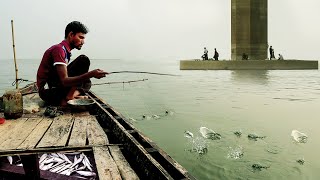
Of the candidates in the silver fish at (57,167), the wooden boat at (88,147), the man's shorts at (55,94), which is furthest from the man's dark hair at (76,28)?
the silver fish at (57,167)

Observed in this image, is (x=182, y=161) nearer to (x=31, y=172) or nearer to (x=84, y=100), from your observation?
(x=84, y=100)

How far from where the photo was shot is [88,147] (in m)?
3.67

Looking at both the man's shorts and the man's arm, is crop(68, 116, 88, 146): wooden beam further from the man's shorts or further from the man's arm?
the man's shorts

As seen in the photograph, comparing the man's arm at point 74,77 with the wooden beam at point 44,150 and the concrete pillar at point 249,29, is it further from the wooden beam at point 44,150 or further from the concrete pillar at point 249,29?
the concrete pillar at point 249,29

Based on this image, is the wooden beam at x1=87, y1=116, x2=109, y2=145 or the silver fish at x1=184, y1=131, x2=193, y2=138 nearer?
the wooden beam at x1=87, y1=116, x2=109, y2=145

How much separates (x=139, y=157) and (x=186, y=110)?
12387mm

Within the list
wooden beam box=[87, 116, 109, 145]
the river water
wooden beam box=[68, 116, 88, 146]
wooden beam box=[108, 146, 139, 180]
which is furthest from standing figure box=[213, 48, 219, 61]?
wooden beam box=[108, 146, 139, 180]

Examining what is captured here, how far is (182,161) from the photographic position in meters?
7.18

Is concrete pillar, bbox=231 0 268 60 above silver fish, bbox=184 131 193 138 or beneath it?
above

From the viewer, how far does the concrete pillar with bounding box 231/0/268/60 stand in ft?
161

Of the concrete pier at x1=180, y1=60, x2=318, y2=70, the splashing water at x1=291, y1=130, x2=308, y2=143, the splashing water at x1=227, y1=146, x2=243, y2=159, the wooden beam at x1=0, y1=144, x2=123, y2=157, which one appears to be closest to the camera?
the wooden beam at x1=0, y1=144, x2=123, y2=157

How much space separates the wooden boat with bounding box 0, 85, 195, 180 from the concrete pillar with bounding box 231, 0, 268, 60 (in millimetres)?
47255

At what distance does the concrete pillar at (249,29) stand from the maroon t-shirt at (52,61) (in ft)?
154

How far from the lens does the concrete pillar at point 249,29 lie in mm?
49000
